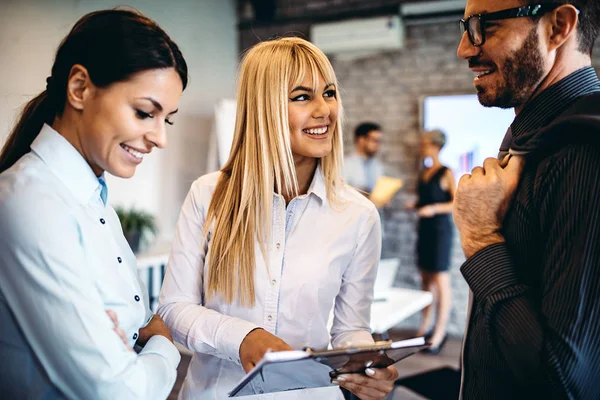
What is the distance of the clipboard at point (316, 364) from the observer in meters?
0.98

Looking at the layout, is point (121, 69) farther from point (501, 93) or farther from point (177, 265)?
point (501, 93)

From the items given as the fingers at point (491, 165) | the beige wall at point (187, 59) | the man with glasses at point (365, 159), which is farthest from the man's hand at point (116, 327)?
the man with glasses at point (365, 159)

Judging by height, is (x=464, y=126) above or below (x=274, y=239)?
above

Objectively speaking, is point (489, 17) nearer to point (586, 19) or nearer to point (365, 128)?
point (586, 19)

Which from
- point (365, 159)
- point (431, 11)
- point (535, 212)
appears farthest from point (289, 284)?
point (431, 11)

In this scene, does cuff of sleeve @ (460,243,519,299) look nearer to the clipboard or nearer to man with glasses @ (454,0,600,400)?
man with glasses @ (454,0,600,400)

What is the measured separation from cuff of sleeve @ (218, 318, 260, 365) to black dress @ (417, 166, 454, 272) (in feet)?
11.6

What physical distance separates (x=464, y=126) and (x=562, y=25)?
13.3 ft

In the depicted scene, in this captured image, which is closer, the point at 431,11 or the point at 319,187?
the point at 319,187

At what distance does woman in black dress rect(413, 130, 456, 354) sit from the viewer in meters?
4.69

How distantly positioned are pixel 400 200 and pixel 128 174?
4.42 metres

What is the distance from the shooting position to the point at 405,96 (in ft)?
17.4

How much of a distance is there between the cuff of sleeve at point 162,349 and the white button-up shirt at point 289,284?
0.26 m

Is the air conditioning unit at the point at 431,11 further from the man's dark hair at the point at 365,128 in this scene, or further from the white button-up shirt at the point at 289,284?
the white button-up shirt at the point at 289,284
